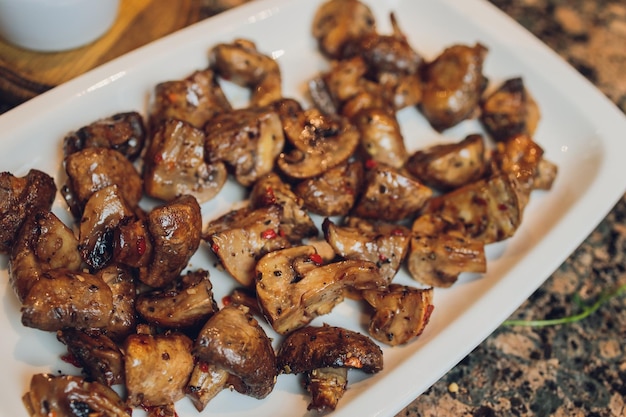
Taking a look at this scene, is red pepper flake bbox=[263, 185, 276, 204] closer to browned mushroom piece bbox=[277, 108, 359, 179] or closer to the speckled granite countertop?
browned mushroom piece bbox=[277, 108, 359, 179]

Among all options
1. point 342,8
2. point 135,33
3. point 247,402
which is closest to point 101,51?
point 135,33

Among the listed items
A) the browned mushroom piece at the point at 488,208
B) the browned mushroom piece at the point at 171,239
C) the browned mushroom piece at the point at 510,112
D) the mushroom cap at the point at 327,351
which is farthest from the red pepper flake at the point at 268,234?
the browned mushroom piece at the point at 510,112

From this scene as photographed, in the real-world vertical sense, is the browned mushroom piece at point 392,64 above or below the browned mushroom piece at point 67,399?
below

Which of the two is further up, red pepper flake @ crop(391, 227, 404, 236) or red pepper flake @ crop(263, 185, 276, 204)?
red pepper flake @ crop(263, 185, 276, 204)

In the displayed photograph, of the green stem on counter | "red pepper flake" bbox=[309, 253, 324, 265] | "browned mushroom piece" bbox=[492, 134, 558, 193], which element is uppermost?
"red pepper flake" bbox=[309, 253, 324, 265]

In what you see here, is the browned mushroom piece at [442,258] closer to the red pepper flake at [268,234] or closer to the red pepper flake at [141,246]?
the red pepper flake at [268,234]

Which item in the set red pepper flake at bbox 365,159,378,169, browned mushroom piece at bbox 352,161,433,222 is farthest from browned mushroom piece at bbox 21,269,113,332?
red pepper flake at bbox 365,159,378,169
